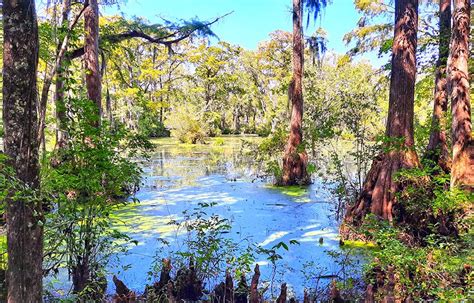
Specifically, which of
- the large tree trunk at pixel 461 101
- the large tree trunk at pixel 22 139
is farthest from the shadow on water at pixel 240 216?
the large tree trunk at pixel 461 101

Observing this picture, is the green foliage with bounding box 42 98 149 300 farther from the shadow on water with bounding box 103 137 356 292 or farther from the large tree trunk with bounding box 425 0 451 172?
the large tree trunk with bounding box 425 0 451 172

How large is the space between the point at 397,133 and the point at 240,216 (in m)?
2.54

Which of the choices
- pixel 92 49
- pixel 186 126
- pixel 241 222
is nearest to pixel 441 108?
pixel 241 222

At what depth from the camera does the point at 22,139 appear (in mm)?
1781

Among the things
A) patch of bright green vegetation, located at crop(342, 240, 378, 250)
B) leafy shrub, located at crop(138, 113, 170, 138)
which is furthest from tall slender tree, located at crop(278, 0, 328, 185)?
leafy shrub, located at crop(138, 113, 170, 138)

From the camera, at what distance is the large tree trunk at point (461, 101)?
4.02 metres

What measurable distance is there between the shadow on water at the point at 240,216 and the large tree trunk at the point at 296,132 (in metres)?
0.41

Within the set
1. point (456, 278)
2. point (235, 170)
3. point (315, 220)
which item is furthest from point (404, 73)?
point (235, 170)

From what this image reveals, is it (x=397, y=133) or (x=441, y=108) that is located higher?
(x=441, y=108)

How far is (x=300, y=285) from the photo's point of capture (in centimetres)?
307

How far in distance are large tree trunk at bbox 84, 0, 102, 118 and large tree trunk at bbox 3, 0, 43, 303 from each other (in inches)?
167

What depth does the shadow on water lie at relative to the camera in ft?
11.5

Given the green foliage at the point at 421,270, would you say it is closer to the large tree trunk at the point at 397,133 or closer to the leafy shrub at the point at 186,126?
the large tree trunk at the point at 397,133

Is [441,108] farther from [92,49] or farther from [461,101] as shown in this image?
[92,49]
